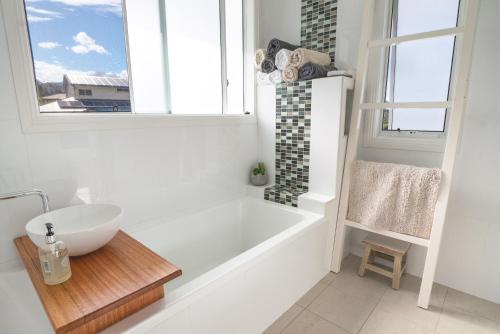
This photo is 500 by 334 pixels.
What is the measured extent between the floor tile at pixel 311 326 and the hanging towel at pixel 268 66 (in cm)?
175

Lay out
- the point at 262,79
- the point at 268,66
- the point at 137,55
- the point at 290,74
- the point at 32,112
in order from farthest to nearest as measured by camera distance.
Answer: the point at 262,79
the point at 268,66
the point at 290,74
the point at 137,55
the point at 32,112

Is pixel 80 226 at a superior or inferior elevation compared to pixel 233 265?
superior

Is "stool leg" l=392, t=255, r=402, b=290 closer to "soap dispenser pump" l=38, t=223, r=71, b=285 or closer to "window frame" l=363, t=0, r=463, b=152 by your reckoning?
"window frame" l=363, t=0, r=463, b=152

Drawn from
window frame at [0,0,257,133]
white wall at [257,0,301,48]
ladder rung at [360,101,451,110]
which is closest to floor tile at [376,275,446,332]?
ladder rung at [360,101,451,110]

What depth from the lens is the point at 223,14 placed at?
228 centimetres

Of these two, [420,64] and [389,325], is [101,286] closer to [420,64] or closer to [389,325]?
[389,325]

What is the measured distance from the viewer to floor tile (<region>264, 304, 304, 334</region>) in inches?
61.4

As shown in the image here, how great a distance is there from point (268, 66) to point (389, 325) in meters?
1.93

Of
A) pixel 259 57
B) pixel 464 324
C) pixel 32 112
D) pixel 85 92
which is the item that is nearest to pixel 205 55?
pixel 259 57

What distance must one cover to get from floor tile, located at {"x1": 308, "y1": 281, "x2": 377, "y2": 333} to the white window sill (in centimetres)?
145

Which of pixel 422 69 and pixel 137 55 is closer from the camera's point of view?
pixel 137 55

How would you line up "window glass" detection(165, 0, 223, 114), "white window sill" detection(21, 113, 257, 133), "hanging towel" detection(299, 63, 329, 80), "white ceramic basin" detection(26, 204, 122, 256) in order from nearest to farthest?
"white ceramic basin" detection(26, 204, 122, 256) < "white window sill" detection(21, 113, 257, 133) < "hanging towel" detection(299, 63, 329, 80) < "window glass" detection(165, 0, 223, 114)

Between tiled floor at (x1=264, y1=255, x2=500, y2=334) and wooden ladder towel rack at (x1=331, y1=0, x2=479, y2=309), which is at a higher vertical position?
wooden ladder towel rack at (x1=331, y1=0, x2=479, y2=309)

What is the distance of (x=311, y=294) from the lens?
1.87m
